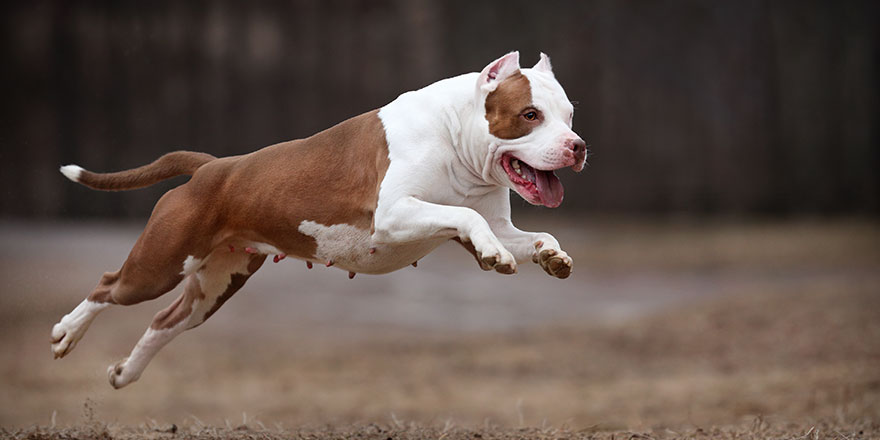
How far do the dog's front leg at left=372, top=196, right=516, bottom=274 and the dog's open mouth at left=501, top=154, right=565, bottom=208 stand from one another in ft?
0.66

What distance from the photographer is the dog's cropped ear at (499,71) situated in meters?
3.48

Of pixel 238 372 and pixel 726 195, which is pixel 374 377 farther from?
pixel 726 195

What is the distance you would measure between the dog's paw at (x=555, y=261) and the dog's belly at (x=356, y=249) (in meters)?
0.41

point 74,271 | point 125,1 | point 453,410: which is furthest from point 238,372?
point 125,1

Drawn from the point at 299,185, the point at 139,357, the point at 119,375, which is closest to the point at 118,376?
the point at 119,375

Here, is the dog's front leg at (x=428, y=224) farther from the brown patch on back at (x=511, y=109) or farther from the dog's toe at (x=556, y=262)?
the brown patch on back at (x=511, y=109)

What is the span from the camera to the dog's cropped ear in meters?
3.48

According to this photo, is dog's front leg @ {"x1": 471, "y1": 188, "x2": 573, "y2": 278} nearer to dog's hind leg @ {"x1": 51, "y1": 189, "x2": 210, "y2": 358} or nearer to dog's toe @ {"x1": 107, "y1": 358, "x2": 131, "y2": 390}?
dog's hind leg @ {"x1": 51, "y1": 189, "x2": 210, "y2": 358}

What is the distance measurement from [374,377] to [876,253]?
6.08 metres

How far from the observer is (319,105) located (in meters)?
10.1

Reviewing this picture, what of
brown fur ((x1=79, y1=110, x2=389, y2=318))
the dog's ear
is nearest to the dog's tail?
brown fur ((x1=79, y1=110, x2=389, y2=318))

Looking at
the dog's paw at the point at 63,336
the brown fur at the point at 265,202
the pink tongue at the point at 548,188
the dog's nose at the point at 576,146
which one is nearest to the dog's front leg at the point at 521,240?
the pink tongue at the point at 548,188

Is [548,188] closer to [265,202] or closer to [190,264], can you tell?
[265,202]

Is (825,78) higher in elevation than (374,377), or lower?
higher
